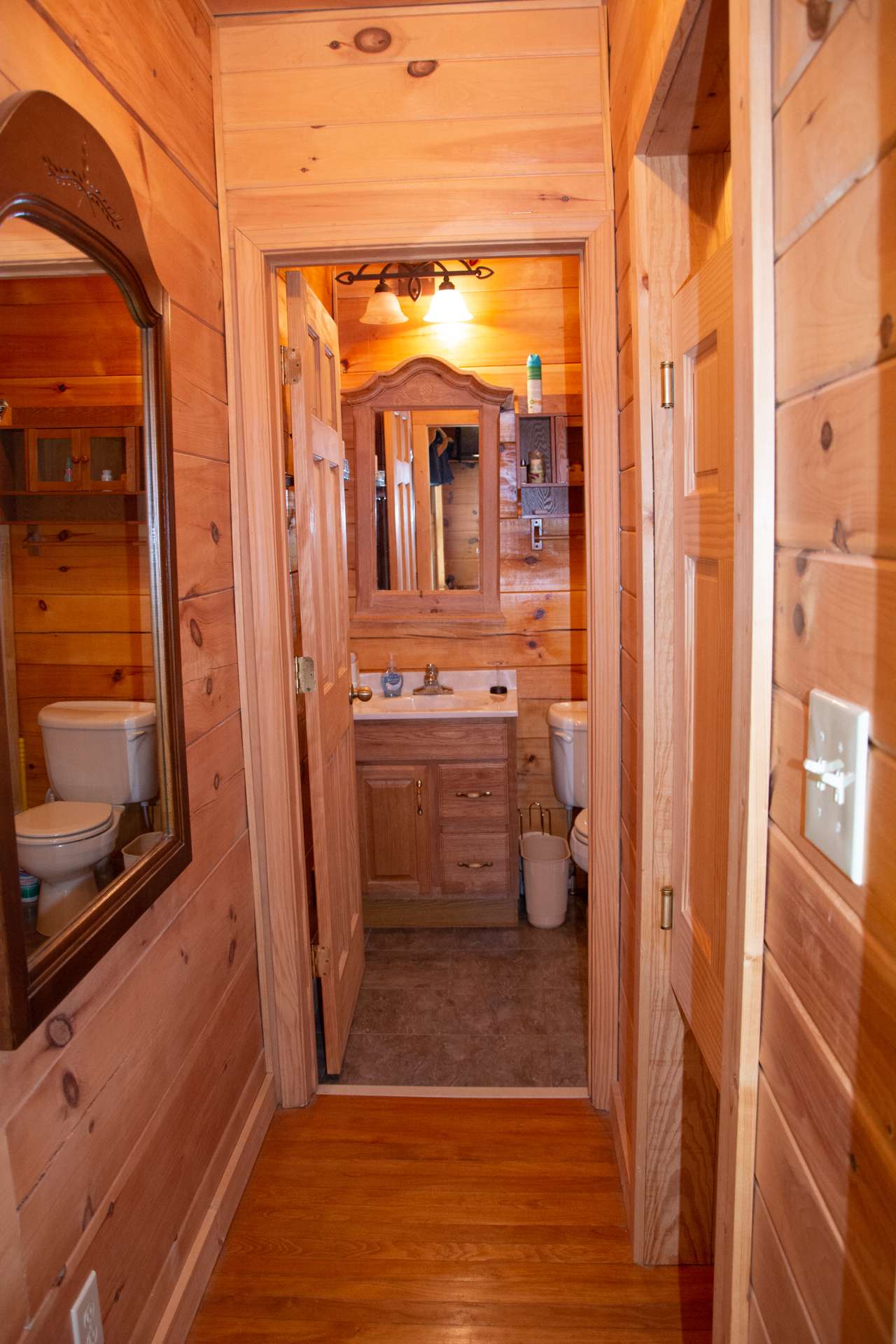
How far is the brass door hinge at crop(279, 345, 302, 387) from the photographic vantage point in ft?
7.21

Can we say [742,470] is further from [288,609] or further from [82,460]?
[288,609]

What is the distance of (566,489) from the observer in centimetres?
343

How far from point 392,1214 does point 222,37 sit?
263 cm

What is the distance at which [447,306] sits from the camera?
3.33 metres

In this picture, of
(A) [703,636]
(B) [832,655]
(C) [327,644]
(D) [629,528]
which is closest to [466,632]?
(C) [327,644]

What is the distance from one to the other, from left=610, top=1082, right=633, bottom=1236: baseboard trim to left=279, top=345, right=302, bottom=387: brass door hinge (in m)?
1.88

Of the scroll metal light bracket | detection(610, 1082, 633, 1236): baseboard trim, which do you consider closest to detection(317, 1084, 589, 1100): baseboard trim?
detection(610, 1082, 633, 1236): baseboard trim

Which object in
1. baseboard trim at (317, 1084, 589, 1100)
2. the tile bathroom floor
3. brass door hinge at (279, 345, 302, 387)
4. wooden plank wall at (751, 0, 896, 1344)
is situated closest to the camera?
wooden plank wall at (751, 0, 896, 1344)

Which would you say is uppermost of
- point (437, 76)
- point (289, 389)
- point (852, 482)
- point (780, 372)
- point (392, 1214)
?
point (437, 76)

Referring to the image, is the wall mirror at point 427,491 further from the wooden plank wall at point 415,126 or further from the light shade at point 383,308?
the wooden plank wall at point 415,126

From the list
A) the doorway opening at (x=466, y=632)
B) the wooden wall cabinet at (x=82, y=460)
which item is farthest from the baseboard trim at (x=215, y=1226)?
the wooden wall cabinet at (x=82, y=460)

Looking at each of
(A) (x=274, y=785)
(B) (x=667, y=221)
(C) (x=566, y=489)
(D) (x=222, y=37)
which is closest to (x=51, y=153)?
(B) (x=667, y=221)

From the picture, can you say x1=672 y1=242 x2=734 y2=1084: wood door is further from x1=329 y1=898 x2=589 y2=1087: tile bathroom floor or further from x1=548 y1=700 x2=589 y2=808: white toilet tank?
x1=548 y1=700 x2=589 y2=808: white toilet tank

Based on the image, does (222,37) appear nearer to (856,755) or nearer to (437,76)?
(437,76)
